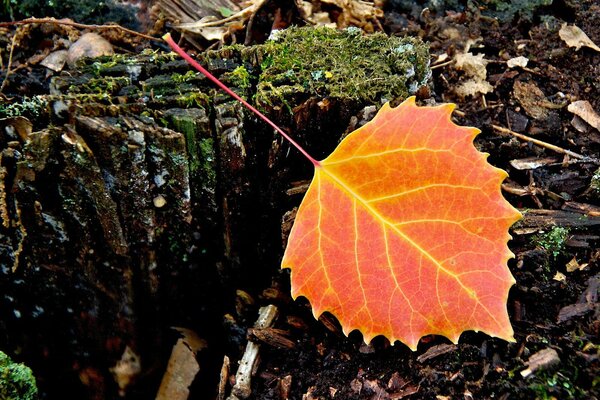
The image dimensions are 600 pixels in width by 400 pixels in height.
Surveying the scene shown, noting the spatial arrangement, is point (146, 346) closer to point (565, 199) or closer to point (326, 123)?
point (326, 123)

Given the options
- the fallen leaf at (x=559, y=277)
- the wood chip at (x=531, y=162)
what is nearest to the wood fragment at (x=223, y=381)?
the fallen leaf at (x=559, y=277)

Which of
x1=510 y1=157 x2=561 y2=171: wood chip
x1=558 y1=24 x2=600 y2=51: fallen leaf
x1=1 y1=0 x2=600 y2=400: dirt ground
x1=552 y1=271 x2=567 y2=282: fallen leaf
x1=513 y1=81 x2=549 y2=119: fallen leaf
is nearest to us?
x1=1 y1=0 x2=600 y2=400: dirt ground

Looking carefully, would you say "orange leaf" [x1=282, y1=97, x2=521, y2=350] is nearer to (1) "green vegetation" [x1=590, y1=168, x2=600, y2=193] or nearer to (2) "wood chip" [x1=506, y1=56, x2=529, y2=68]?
(1) "green vegetation" [x1=590, y1=168, x2=600, y2=193]

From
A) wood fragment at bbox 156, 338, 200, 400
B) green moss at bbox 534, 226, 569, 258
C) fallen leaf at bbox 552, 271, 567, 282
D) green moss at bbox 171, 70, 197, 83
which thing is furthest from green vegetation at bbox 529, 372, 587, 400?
green moss at bbox 171, 70, 197, 83

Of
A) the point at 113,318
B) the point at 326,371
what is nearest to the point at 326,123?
the point at 326,371

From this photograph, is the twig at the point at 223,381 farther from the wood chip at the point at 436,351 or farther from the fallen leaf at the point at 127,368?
the wood chip at the point at 436,351
